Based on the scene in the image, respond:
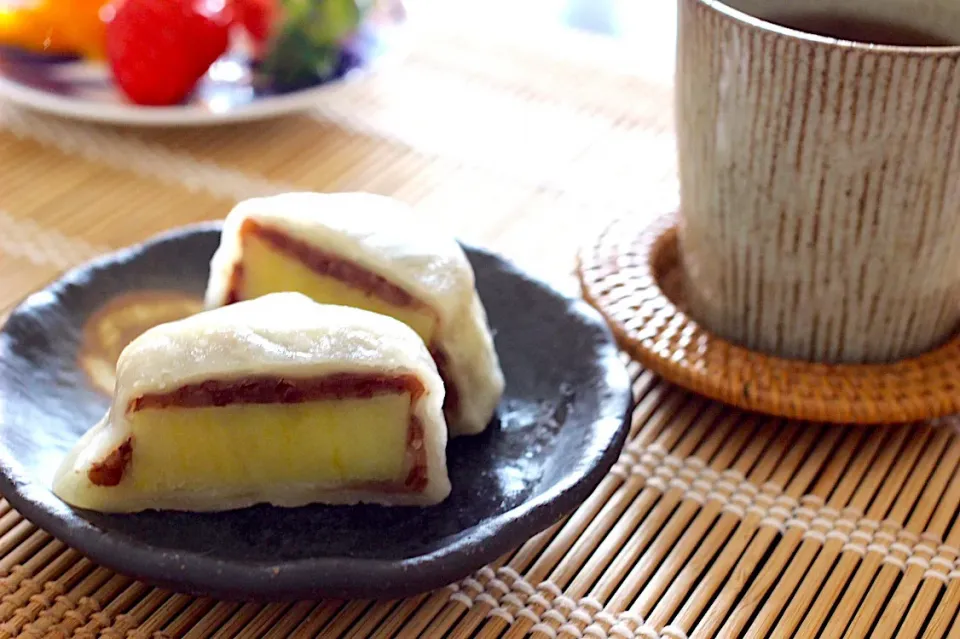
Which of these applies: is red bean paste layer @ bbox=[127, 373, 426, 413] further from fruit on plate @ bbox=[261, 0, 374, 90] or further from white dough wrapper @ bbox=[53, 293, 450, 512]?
fruit on plate @ bbox=[261, 0, 374, 90]

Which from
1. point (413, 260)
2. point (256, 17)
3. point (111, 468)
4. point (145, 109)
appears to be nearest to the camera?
point (111, 468)

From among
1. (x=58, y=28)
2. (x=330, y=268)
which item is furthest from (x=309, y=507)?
(x=58, y=28)

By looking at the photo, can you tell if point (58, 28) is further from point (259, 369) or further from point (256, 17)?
point (259, 369)

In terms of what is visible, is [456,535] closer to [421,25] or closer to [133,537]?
[133,537]

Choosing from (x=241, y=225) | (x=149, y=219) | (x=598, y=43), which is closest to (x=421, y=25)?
(x=598, y=43)

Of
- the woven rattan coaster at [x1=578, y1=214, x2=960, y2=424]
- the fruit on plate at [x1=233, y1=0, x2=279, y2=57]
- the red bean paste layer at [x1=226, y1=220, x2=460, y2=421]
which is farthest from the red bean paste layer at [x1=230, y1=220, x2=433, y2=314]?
the fruit on plate at [x1=233, y1=0, x2=279, y2=57]

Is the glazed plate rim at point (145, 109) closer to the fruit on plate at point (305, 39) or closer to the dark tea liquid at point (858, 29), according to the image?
the fruit on plate at point (305, 39)
